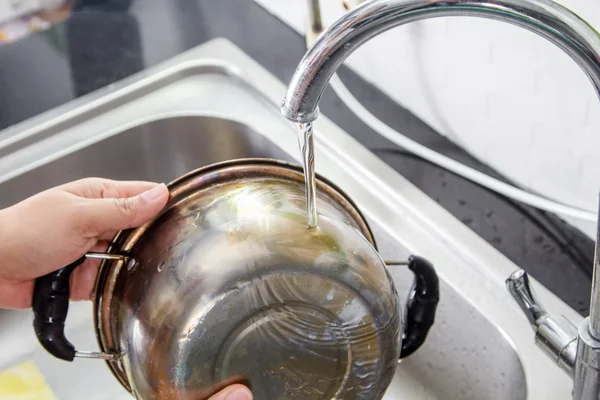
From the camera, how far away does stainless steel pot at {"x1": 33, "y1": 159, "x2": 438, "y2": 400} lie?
48 cm

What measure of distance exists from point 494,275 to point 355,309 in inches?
9.6

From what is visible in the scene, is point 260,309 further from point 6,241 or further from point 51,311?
point 6,241

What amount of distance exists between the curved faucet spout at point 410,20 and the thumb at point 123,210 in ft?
0.65

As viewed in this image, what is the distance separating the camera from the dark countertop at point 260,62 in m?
0.72

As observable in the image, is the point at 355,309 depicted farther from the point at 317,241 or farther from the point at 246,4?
the point at 246,4

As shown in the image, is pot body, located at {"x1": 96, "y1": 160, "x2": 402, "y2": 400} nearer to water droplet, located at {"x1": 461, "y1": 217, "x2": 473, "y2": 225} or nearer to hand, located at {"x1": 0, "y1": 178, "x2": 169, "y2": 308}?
hand, located at {"x1": 0, "y1": 178, "x2": 169, "y2": 308}

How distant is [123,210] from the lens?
57 cm

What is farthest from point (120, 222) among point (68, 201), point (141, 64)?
point (141, 64)

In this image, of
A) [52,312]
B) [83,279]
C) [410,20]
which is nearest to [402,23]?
[410,20]

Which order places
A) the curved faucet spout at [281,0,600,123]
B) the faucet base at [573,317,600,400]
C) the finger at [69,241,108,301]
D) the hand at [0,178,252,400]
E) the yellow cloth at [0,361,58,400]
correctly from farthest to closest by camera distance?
the yellow cloth at [0,361,58,400] < the finger at [69,241,108,301] < the hand at [0,178,252,400] < the faucet base at [573,317,600,400] < the curved faucet spout at [281,0,600,123]

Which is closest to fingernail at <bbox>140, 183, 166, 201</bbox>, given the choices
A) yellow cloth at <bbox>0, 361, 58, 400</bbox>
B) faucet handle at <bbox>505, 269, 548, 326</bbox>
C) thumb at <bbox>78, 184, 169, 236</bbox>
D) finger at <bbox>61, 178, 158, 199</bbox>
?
thumb at <bbox>78, 184, 169, 236</bbox>

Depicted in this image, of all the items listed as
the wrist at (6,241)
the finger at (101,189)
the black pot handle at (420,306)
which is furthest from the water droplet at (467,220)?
the wrist at (6,241)

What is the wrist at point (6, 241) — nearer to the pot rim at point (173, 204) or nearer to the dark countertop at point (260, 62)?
the pot rim at point (173, 204)

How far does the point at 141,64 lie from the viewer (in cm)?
97
